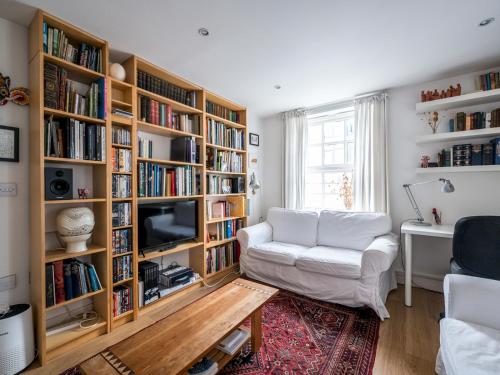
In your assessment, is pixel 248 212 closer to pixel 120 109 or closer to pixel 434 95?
pixel 120 109

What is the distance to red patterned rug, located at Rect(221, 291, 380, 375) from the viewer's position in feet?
4.91

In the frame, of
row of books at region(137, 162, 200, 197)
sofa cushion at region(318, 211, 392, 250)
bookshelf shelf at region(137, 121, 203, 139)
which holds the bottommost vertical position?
sofa cushion at region(318, 211, 392, 250)

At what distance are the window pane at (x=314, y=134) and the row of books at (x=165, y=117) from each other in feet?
5.72

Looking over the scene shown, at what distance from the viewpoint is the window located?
10.5 feet

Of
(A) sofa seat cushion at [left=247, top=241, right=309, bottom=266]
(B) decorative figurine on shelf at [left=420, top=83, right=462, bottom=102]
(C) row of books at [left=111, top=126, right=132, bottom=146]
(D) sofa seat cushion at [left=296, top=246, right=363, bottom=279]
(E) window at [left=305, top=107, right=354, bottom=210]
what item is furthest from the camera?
(E) window at [left=305, top=107, right=354, bottom=210]

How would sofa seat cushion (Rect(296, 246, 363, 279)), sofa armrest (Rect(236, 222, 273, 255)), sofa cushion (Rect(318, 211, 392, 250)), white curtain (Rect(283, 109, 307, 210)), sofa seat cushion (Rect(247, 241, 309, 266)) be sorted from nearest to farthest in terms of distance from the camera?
sofa seat cushion (Rect(296, 246, 363, 279)) → sofa seat cushion (Rect(247, 241, 309, 266)) → sofa cushion (Rect(318, 211, 392, 250)) → sofa armrest (Rect(236, 222, 273, 255)) → white curtain (Rect(283, 109, 307, 210))

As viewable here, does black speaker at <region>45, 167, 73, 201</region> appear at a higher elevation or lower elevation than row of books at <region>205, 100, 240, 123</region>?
lower

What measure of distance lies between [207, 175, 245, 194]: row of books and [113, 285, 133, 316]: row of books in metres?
1.32

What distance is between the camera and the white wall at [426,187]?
2398 millimetres

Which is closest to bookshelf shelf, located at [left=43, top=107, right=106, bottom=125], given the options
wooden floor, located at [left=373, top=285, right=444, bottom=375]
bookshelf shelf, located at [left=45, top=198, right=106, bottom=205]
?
bookshelf shelf, located at [left=45, top=198, right=106, bottom=205]

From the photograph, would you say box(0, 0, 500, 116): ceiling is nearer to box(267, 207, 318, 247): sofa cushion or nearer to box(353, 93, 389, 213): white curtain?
box(353, 93, 389, 213): white curtain

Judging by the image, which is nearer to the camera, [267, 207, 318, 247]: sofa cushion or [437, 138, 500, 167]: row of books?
[437, 138, 500, 167]: row of books

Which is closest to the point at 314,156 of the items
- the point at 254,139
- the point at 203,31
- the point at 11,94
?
the point at 254,139

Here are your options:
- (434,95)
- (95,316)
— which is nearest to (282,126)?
(434,95)
